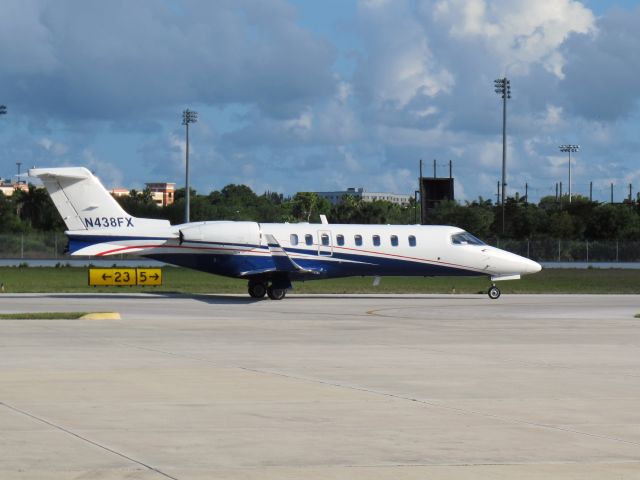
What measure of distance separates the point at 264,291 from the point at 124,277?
8.59 m

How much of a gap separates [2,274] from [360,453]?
53474 millimetres

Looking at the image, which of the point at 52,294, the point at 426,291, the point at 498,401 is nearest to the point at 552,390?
the point at 498,401

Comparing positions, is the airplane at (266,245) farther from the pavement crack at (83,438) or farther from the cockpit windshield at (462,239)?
the pavement crack at (83,438)

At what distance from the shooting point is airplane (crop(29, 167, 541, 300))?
1532 inches

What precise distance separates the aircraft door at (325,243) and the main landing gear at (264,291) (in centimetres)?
190

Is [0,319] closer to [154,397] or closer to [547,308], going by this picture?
[154,397]

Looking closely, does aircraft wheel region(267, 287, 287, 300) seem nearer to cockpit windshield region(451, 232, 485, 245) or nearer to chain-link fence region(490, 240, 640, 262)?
cockpit windshield region(451, 232, 485, 245)

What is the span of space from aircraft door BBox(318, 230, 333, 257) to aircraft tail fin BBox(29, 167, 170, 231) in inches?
242

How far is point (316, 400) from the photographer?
14922mm

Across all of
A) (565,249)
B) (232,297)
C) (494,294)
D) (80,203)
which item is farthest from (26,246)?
(494,294)

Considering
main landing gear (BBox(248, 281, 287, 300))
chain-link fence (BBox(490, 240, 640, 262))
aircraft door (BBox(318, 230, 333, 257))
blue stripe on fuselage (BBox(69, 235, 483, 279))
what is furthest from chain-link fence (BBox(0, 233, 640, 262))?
aircraft door (BBox(318, 230, 333, 257))

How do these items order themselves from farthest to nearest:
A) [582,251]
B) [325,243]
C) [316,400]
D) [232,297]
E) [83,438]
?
[582,251], [232,297], [325,243], [316,400], [83,438]

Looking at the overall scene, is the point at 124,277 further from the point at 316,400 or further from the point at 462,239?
the point at 316,400

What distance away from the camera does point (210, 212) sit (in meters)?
110
